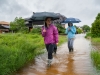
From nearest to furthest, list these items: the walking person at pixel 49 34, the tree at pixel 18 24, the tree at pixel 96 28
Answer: the walking person at pixel 49 34 < the tree at pixel 96 28 < the tree at pixel 18 24

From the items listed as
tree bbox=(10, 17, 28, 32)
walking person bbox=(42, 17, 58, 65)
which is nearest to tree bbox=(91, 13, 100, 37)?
walking person bbox=(42, 17, 58, 65)

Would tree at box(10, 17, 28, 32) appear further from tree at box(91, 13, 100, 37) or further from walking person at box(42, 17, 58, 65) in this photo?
walking person at box(42, 17, 58, 65)

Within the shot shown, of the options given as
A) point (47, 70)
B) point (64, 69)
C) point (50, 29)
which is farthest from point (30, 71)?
point (50, 29)

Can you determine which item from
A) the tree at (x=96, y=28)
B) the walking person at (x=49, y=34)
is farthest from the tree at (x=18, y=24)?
the walking person at (x=49, y=34)

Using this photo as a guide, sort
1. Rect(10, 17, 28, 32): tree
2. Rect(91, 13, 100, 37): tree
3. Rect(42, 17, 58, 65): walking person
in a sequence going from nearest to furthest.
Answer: Rect(42, 17, 58, 65): walking person
Rect(91, 13, 100, 37): tree
Rect(10, 17, 28, 32): tree

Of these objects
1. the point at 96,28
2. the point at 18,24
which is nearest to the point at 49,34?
the point at 96,28

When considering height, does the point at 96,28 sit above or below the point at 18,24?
below

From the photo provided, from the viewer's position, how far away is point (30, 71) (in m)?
7.12

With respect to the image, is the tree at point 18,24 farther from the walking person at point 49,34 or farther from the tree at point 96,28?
the walking person at point 49,34

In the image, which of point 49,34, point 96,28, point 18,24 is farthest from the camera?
point 18,24

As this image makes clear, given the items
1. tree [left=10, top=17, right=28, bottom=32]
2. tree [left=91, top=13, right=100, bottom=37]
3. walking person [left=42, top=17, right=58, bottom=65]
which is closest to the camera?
walking person [left=42, top=17, right=58, bottom=65]

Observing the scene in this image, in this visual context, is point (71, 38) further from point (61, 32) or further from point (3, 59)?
point (61, 32)

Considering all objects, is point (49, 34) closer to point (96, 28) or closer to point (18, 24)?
point (96, 28)

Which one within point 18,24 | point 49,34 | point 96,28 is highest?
point 18,24
